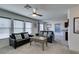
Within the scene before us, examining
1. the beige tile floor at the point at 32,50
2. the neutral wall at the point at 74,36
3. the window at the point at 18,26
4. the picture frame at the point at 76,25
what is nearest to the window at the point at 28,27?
the window at the point at 18,26

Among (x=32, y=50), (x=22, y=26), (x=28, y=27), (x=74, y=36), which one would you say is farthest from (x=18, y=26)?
(x=74, y=36)

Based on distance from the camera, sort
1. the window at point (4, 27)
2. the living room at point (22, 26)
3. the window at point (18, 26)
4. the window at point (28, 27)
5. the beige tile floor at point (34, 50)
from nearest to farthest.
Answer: the beige tile floor at point (34, 50) < the living room at point (22, 26) < the window at point (4, 27) < the window at point (18, 26) < the window at point (28, 27)

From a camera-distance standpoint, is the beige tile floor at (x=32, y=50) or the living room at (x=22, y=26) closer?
the beige tile floor at (x=32, y=50)

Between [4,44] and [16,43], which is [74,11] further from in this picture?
[4,44]

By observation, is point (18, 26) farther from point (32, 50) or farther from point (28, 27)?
point (32, 50)

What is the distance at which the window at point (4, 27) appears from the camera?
17.4 feet

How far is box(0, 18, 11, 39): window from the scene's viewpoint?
531cm

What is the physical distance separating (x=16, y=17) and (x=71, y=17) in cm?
380

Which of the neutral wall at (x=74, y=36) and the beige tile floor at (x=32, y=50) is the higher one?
the neutral wall at (x=74, y=36)

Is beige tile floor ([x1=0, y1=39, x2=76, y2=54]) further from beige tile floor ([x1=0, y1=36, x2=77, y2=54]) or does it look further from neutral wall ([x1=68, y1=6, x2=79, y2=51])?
neutral wall ([x1=68, y1=6, x2=79, y2=51])

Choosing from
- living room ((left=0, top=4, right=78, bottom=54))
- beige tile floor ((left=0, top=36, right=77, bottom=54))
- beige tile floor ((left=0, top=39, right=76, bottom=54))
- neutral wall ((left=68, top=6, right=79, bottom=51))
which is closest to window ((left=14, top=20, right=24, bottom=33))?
living room ((left=0, top=4, right=78, bottom=54))

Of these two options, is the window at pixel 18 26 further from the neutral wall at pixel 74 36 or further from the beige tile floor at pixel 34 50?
the neutral wall at pixel 74 36

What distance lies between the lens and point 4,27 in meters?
5.57

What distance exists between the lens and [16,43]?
4.91 metres
